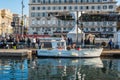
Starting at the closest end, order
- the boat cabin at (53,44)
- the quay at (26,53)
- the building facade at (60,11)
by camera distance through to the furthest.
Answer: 1. the quay at (26,53)
2. the boat cabin at (53,44)
3. the building facade at (60,11)

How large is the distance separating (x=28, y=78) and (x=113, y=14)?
33.3 metres

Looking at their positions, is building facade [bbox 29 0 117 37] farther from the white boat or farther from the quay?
the white boat

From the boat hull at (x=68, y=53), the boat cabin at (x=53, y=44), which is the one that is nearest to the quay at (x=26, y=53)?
the boat hull at (x=68, y=53)

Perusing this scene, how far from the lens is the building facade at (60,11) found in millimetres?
151625

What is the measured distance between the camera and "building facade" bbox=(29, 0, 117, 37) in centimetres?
15162

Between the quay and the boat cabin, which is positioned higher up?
the boat cabin

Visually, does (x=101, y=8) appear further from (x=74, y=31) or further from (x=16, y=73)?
(x=16, y=73)

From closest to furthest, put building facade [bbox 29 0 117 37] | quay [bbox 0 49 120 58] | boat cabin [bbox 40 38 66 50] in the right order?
quay [bbox 0 49 120 58], boat cabin [bbox 40 38 66 50], building facade [bbox 29 0 117 37]

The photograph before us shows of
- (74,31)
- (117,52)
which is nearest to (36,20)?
(74,31)

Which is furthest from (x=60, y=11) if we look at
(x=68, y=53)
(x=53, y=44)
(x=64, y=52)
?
(x=68, y=53)

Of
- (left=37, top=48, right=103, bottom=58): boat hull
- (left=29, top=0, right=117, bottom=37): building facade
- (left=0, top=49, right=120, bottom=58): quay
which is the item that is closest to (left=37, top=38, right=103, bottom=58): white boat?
(left=37, top=48, right=103, bottom=58): boat hull

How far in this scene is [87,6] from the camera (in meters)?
154

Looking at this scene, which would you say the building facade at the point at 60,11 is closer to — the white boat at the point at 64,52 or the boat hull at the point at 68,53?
the white boat at the point at 64,52

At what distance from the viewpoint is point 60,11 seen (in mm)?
152750
